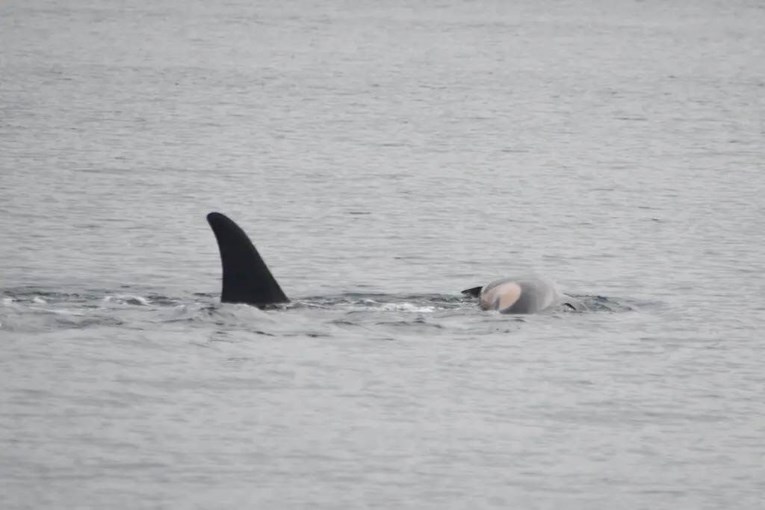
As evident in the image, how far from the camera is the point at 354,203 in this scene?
88.7 ft

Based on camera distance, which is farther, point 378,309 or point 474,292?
point 474,292

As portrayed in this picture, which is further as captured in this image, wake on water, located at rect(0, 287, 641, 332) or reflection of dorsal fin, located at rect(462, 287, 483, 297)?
reflection of dorsal fin, located at rect(462, 287, 483, 297)

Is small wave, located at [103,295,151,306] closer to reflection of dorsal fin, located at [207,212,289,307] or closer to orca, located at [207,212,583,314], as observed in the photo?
orca, located at [207,212,583,314]

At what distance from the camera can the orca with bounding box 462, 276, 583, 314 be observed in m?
17.0

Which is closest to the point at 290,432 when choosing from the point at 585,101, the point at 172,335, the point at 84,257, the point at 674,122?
the point at 172,335

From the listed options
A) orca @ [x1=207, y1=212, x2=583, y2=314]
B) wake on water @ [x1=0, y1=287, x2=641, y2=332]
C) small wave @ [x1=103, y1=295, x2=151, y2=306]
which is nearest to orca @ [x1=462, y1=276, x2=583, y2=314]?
orca @ [x1=207, y1=212, x2=583, y2=314]

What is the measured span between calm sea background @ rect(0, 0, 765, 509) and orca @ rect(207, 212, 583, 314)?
0.17 metres

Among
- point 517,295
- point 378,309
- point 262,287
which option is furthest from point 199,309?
point 517,295

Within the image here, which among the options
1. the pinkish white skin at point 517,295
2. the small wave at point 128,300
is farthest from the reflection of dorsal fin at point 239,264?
the pinkish white skin at point 517,295

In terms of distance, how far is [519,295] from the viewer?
17.0m

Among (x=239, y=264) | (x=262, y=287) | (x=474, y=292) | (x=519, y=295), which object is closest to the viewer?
(x=239, y=264)

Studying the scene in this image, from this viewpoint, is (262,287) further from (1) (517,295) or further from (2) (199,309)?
(1) (517,295)

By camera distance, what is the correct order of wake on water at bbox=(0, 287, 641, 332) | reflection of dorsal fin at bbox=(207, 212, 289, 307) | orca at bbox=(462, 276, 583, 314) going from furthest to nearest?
orca at bbox=(462, 276, 583, 314) → wake on water at bbox=(0, 287, 641, 332) → reflection of dorsal fin at bbox=(207, 212, 289, 307)

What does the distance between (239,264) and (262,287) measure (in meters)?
0.40
